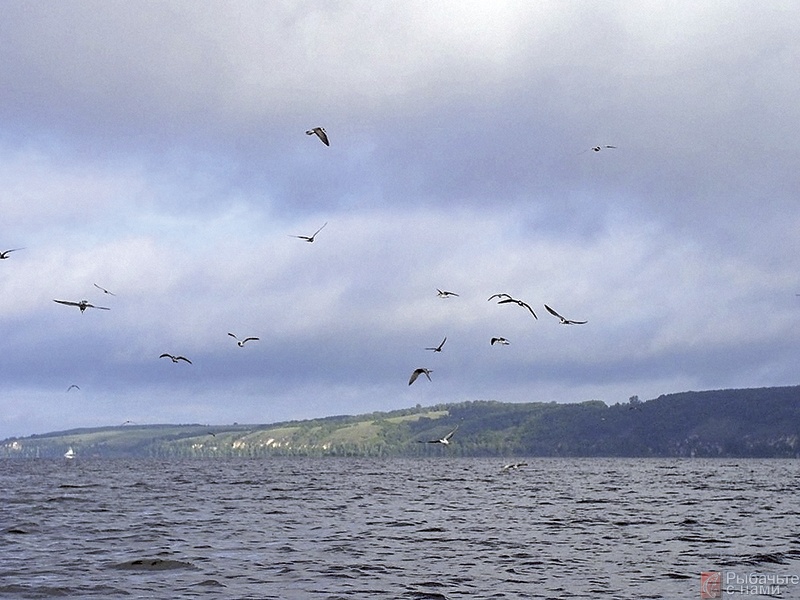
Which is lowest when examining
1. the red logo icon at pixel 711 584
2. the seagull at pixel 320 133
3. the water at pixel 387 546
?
the red logo icon at pixel 711 584

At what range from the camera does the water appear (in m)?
34.7

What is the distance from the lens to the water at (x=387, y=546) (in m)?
34.7

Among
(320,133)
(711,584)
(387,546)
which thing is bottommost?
(711,584)

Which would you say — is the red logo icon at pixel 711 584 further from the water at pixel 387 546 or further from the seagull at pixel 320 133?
the seagull at pixel 320 133

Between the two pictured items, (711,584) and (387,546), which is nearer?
(711,584)

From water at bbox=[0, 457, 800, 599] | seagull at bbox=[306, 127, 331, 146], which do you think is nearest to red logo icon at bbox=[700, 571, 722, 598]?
water at bbox=[0, 457, 800, 599]

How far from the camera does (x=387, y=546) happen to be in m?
45.9

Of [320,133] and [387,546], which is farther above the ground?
[320,133]

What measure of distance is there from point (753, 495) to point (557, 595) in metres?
62.3

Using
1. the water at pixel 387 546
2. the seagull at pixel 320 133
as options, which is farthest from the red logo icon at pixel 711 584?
the seagull at pixel 320 133

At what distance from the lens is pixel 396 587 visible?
1359 inches

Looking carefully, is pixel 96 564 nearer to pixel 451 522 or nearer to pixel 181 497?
pixel 451 522

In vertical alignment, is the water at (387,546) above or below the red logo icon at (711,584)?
above

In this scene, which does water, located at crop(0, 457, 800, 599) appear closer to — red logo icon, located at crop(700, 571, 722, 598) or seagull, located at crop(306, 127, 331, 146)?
red logo icon, located at crop(700, 571, 722, 598)
